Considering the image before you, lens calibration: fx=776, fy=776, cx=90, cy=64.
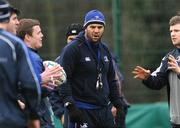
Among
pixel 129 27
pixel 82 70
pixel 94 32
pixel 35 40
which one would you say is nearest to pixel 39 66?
pixel 35 40

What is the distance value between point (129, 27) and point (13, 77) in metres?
10.5

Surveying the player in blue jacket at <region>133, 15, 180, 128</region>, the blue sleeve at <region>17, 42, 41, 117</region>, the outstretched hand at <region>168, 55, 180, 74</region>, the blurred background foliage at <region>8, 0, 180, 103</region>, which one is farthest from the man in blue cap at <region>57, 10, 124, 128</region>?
the blurred background foliage at <region>8, 0, 180, 103</region>

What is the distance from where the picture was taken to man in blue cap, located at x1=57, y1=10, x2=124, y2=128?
10250mm

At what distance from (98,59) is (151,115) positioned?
4534mm

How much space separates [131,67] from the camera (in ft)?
54.2

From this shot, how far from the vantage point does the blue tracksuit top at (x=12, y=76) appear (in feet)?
25.2

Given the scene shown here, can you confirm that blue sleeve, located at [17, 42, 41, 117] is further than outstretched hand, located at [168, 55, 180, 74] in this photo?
No

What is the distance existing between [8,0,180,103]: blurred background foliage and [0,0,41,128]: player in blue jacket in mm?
8087

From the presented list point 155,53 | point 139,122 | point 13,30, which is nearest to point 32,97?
point 13,30

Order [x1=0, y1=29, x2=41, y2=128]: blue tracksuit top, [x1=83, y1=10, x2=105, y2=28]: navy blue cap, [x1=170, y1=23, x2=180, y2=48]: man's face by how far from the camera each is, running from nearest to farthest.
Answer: [x1=0, y1=29, x2=41, y2=128]: blue tracksuit top → [x1=170, y1=23, x2=180, y2=48]: man's face → [x1=83, y1=10, x2=105, y2=28]: navy blue cap

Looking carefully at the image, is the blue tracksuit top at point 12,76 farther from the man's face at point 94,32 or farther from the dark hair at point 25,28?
the man's face at point 94,32

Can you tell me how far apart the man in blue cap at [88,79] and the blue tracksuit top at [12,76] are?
242 centimetres

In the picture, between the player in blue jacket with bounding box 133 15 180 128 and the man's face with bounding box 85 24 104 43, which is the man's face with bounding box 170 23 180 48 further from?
the man's face with bounding box 85 24 104 43

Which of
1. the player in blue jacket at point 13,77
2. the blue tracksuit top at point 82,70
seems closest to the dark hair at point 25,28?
the blue tracksuit top at point 82,70
